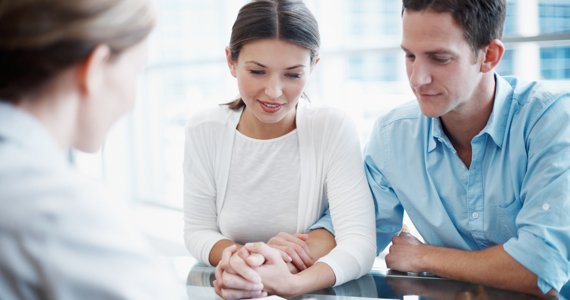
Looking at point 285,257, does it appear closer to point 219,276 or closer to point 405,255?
point 219,276

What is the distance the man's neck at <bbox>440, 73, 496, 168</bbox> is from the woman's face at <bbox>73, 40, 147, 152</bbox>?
106 centimetres

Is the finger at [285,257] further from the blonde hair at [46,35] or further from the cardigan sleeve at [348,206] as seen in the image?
the blonde hair at [46,35]

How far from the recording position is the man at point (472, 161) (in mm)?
1163

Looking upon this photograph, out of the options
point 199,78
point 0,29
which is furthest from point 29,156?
point 199,78

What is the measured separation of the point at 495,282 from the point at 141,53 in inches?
41.7

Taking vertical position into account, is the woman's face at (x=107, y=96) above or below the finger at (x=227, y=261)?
above

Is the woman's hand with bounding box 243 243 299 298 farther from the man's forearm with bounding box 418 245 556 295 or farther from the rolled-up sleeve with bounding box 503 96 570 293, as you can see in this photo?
the rolled-up sleeve with bounding box 503 96 570 293

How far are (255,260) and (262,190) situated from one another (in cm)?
42

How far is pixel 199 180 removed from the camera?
1549 millimetres

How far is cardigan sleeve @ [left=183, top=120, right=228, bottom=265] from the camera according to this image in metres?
1.55

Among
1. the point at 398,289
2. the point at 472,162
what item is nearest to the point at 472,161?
the point at 472,162

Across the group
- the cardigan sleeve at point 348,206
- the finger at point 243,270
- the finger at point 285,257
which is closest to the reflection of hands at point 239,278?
the finger at point 243,270

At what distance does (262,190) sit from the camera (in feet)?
5.07

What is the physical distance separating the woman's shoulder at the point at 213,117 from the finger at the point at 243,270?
1.90ft
